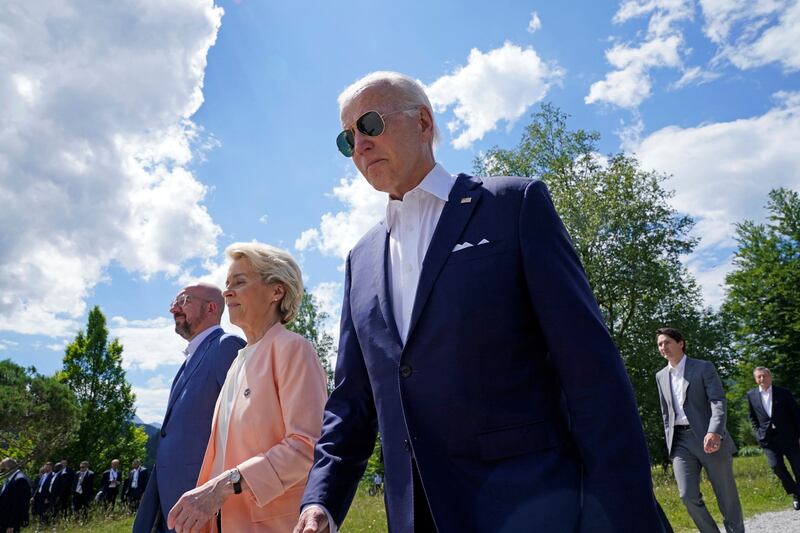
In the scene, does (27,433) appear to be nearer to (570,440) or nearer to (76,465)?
(76,465)

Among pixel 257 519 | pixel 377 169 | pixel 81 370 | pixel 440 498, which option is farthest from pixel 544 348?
pixel 81 370

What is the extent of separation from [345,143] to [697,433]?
22.6 feet

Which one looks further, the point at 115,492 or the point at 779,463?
the point at 115,492

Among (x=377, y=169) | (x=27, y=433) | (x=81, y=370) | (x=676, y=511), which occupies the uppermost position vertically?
(x=81, y=370)

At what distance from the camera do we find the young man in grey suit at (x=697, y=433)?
7.45 metres

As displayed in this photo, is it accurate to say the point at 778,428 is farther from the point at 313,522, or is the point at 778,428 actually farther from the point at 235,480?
the point at 313,522

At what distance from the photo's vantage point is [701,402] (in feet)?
25.9

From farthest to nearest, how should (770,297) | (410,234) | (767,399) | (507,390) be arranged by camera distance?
(770,297), (767,399), (410,234), (507,390)

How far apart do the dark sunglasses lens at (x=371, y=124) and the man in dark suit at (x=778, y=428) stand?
1167 centimetres

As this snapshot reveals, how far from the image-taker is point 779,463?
37.6ft

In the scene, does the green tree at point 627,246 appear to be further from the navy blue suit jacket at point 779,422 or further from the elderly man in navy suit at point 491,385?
the elderly man in navy suit at point 491,385

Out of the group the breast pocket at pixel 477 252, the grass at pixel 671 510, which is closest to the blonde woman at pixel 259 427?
the breast pocket at pixel 477 252

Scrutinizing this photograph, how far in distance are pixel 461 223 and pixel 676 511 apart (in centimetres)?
1097

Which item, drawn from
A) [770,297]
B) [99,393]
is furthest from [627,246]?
[99,393]
